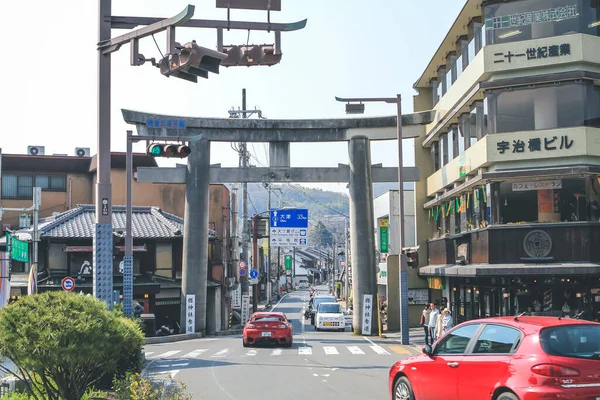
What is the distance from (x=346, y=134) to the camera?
3622 centimetres

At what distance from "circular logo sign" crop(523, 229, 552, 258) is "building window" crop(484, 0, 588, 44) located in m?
6.94

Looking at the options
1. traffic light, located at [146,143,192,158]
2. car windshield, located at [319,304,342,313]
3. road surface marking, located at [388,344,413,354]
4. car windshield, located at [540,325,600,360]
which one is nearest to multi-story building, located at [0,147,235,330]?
car windshield, located at [319,304,342,313]

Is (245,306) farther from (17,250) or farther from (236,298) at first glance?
(17,250)

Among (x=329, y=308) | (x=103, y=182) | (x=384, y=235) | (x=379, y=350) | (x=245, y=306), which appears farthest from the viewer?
(x=245, y=306)

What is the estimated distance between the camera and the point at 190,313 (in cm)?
3556

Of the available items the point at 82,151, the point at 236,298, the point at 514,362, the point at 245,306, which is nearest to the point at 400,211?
the point at 514,362

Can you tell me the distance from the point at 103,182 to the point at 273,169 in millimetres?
22629

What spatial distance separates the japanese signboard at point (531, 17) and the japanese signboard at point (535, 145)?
164 inches

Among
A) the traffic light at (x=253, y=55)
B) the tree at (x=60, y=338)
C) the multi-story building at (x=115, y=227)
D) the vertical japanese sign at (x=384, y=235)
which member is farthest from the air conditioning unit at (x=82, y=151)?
the tree at (x=60, y=338)

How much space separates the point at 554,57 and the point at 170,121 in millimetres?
17530

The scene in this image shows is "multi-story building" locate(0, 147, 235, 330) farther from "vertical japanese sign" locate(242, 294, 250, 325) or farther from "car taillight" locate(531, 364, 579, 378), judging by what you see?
"car taillight" locate(531, 364, 579, 378)

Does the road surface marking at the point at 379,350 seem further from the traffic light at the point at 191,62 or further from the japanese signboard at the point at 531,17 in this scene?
the traffic light at the point at 191,62

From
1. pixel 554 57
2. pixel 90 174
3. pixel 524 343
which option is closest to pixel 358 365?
pixel 524 343

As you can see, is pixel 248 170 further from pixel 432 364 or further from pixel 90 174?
pixel 432 364
